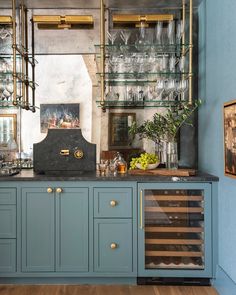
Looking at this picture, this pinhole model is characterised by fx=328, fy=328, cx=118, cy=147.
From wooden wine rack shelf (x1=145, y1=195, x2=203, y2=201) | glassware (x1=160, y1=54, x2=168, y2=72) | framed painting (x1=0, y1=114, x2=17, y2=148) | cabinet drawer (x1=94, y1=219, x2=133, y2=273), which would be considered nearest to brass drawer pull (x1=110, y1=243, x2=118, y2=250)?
cabinet drawer (x1=94, y1=219, x2=133, y2=273)

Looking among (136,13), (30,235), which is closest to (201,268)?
(30,235)

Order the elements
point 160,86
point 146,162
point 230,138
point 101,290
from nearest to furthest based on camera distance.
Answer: point 230,138 → point 101,290 → point 146,162 → point 160,86

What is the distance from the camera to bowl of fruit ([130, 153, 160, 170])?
2851 millimetres

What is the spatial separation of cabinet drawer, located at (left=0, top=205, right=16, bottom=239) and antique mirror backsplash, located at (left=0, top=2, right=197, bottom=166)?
→ 2.41 feet

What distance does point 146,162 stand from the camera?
286cm

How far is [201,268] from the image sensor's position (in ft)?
8.57

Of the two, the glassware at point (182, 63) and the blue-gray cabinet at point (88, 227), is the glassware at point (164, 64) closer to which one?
→ the glassware at point (182, 63)

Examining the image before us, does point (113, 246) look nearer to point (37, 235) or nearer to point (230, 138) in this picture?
point (37, 235)

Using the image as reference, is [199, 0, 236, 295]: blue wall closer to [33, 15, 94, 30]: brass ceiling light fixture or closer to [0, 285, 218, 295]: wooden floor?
[0, 285, 218, 295]: wooden floor

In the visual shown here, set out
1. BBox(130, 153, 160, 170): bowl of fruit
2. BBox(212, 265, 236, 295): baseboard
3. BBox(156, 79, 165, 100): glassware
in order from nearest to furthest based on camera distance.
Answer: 1. BBox(212, 265, 236, 295): baseboard
2. BBox(130, 153, 160, 170): bowl of fruit
3. BBox(156, 79, 165, 100): glassware

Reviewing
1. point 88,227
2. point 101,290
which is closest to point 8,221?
point 88,227

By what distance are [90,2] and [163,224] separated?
2.15 metres

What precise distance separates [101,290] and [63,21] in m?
2.47

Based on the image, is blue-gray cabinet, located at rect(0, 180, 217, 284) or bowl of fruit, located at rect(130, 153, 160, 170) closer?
blue-gray cabinet, located at rect(0, 180, 217, 284)
